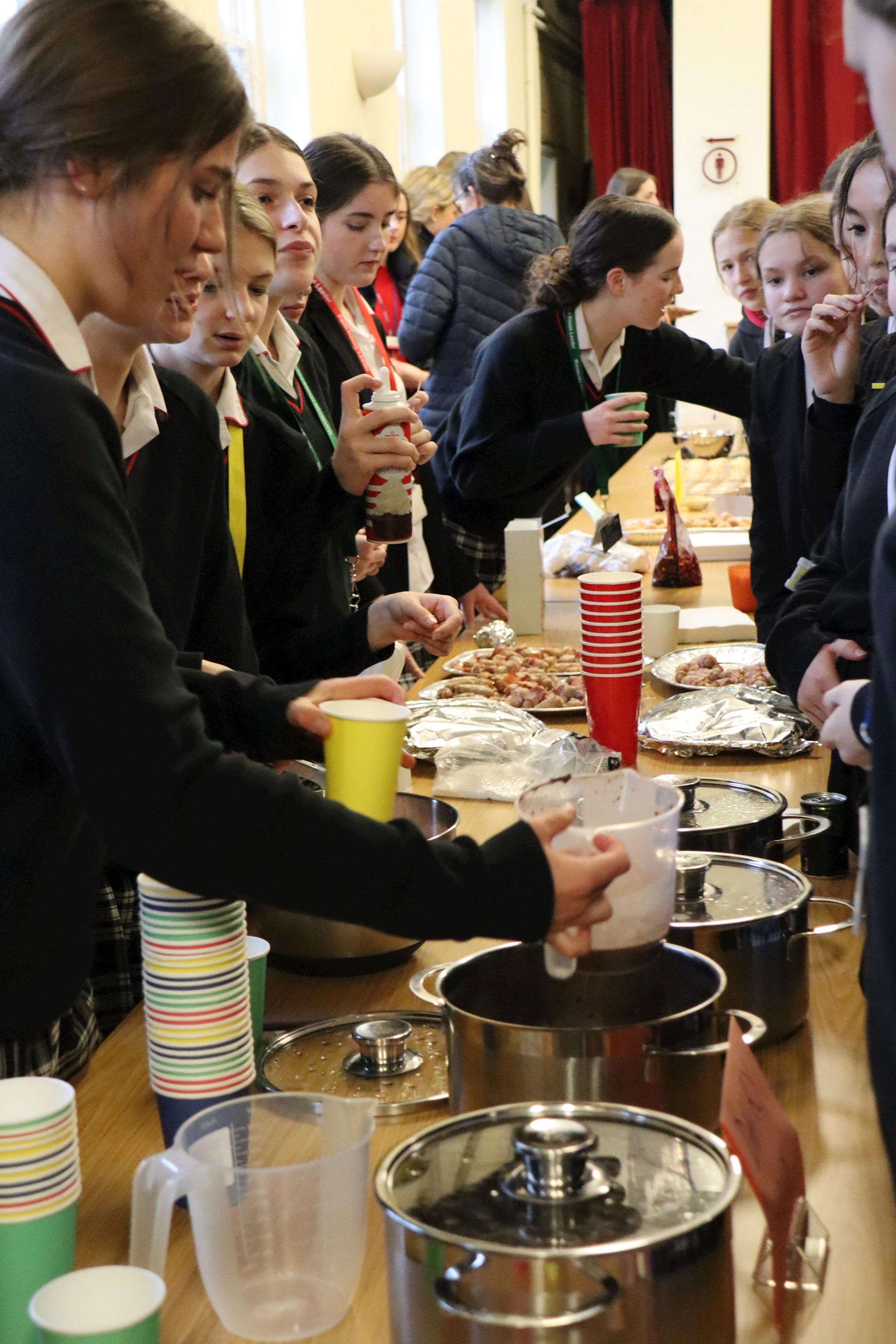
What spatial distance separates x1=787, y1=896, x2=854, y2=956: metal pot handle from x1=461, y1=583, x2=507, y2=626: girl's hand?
1666 mm

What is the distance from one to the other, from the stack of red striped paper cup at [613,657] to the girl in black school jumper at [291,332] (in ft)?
2.10

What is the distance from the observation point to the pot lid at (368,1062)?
1.04 m

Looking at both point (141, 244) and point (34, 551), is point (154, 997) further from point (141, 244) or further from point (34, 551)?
point (141, 244)

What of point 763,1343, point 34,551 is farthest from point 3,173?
point 763,1343

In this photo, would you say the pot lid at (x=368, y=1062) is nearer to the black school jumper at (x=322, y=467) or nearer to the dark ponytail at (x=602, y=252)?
the black school jumper at (x=322, y=467)

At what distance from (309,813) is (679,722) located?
113cm

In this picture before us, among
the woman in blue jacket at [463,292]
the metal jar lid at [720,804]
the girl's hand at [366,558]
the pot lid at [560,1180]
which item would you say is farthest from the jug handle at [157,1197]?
the woman in blue jacket at [463,292]

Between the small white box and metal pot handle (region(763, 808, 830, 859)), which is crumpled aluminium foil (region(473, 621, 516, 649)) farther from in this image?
metal pot handle (region(763, 808, 830, 859))

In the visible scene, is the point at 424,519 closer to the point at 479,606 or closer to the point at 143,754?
the point at 479,606

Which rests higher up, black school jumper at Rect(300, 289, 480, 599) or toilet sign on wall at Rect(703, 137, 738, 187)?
toilet sign on wall at Rect(703, 137, 738, 187)

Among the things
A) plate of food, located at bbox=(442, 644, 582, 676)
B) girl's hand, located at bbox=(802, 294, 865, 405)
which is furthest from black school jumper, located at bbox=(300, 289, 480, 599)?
girl's hand, located at bbox=(802, 294, 865, 405)

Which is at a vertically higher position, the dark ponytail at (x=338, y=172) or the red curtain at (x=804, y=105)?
the red curtain at (x=804, y=105)

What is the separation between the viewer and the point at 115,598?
0.83 metres

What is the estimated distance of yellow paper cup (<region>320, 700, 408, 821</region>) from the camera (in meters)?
1.02
